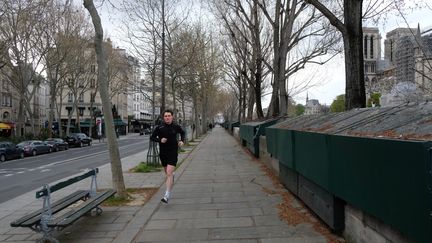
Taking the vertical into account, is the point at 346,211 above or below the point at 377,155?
below

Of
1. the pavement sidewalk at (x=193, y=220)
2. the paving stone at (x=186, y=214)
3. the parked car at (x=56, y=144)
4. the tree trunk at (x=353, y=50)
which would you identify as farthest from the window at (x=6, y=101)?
the paving stone at (x=186, y=214)

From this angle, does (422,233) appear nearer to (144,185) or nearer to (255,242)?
(255,242)

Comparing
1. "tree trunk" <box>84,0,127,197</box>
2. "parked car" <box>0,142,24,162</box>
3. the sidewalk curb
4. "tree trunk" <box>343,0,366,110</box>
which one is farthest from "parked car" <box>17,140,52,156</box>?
"tree trunk" <box>343,0,366,110</box>

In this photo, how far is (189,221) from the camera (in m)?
7.86

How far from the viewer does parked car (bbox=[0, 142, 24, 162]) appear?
36.6 meters

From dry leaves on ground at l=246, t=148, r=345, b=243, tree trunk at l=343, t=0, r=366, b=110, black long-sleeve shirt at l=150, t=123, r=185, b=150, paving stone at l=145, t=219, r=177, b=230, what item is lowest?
paving stone at l=145, t=219, r=177, b=230

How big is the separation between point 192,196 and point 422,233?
725cm

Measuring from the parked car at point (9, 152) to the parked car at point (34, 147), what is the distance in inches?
45.9

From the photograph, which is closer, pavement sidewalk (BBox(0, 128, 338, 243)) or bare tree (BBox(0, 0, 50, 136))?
pavement sidewalk (BBox(0, 128, 338, 243))

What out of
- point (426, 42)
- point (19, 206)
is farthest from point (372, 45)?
point (19, 206)

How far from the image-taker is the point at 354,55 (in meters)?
→ 11.5

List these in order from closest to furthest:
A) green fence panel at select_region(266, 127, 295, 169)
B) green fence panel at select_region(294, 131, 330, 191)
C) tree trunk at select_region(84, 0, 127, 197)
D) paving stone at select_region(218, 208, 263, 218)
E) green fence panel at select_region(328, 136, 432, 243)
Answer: green fence panel at select_region(328, 136, 432, 243) → green fence panel at select_region(294, 131, 330, 191) → paving stone at select_region(218, 208, 263, 218) → green fence panel at select_region(266, 127, 295, 169) → tree trunk at select_region(84, 0, 127, 197)

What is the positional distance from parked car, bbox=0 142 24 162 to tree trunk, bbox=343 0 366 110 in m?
31.2

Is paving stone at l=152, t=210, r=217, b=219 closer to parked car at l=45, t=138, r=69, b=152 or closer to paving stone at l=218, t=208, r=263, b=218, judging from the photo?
paving stone at l=218, t=208, r=263, b=218
